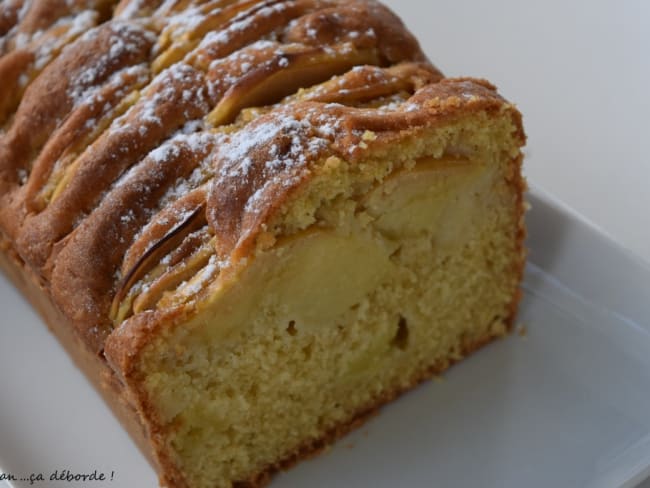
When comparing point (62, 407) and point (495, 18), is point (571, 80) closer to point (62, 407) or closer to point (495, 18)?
point (495, 18)

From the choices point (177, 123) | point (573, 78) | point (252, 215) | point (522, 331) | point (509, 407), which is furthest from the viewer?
point (573, 78)

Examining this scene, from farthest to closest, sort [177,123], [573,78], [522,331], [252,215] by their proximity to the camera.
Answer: [573,78] → [522,331] → [177,123] → [252,215]

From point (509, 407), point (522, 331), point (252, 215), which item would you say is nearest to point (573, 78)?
point (522, 331)

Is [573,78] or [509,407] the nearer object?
[509,407]

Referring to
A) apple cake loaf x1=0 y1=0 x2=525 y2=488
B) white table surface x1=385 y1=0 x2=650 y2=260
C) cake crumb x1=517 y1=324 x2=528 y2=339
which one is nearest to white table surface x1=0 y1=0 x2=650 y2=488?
white table surface x1=385 y1=0 x2=650 y2=260

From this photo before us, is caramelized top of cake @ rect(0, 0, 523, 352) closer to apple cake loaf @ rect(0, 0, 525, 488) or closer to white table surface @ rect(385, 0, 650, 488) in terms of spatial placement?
apple cake loaf @ rect(0, 0, 525, 488)

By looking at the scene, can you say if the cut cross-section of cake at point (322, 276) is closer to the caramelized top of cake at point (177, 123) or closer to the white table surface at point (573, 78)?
the caramelized top of cake at point (177, 123)

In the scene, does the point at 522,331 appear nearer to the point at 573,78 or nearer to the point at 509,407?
the point at 509,407

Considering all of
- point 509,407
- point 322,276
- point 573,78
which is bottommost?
point 509,407
